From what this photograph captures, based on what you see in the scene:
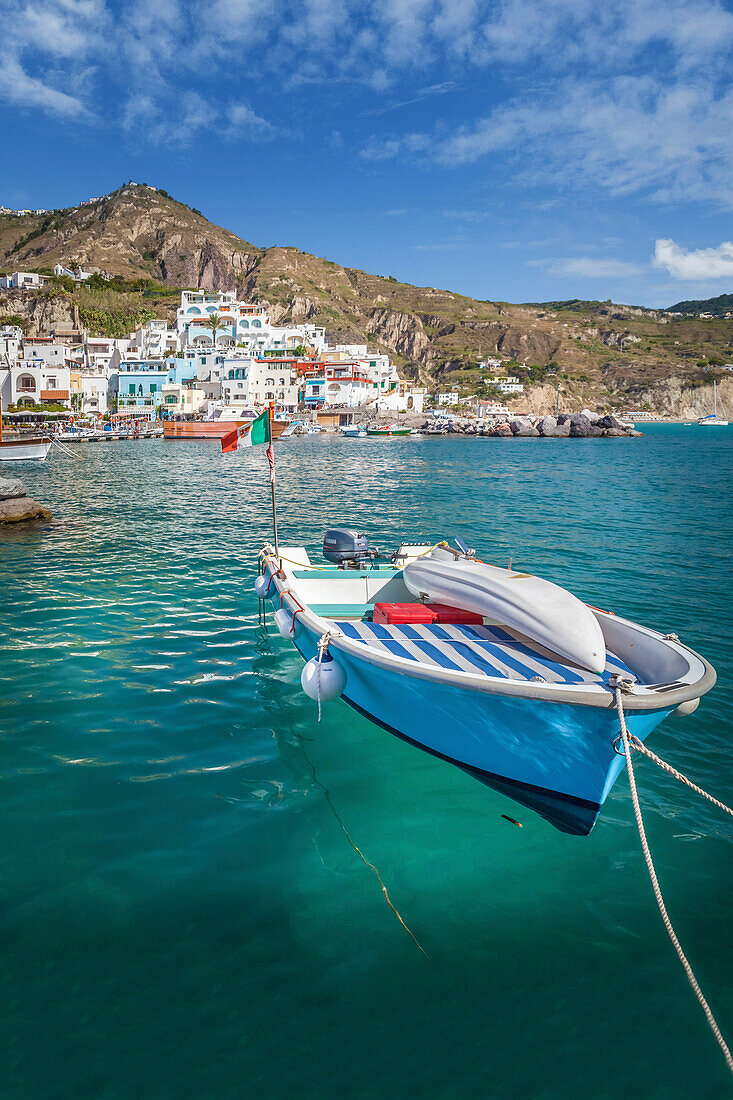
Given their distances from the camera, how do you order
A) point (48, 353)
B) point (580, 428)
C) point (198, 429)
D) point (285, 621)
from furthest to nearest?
1. point (580, 428)
2. point (48, 353)
3. point (198, 429)
4. point (285, 621)

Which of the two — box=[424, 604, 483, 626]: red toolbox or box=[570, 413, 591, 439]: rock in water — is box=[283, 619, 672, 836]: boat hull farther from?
box=[570, 413, 591, 439]: rock in water

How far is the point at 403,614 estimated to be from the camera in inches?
311

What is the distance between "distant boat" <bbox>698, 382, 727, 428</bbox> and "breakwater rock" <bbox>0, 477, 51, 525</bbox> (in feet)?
569

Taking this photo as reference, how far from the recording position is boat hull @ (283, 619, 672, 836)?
199 inches

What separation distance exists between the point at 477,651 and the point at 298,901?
3107 millimetres

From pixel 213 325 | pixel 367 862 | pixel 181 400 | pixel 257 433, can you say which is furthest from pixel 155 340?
pixel 367 862

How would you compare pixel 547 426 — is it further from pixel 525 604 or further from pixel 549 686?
pixel 549 686

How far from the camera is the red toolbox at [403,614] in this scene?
309 inches

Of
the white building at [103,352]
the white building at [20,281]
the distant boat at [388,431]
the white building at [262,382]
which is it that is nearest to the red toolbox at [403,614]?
the distant boat at [388,431]

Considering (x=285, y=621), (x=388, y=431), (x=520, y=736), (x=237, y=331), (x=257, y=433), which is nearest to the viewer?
(x=520, y=736)

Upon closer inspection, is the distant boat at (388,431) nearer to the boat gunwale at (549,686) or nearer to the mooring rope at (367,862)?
the mooring rope at (367,862)

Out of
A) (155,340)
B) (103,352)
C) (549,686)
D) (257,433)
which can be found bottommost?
(549,686)

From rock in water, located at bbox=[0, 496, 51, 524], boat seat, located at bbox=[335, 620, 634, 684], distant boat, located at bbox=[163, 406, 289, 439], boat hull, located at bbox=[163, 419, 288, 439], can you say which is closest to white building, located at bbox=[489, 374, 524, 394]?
distant boat, located at bbox=[163, 406, 289, 439]

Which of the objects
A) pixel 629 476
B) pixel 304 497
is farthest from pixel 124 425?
pixel 629 476
